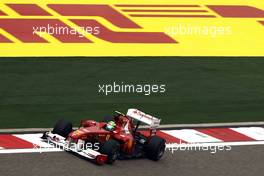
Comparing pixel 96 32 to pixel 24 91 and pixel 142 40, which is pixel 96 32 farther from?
pixel 24 91

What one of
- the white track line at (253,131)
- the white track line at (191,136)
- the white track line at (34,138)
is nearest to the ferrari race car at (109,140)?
the white track line at (34,138)

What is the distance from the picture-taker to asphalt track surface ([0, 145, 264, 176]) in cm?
1428

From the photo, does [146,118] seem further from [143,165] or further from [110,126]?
[143,165]

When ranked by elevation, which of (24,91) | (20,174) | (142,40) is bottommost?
(20,174)

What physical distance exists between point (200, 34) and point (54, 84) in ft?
12.7

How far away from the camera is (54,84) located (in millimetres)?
18750

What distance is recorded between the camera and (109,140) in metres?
15.0

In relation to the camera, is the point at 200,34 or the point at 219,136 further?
the point at 200,34

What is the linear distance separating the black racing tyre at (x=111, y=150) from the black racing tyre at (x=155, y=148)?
2.31 feet

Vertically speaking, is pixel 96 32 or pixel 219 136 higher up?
pixel 96 32

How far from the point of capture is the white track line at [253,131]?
17.5 meters

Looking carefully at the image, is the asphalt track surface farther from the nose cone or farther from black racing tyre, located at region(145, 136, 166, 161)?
the nose cone

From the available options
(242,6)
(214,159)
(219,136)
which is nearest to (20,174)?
(214,159)

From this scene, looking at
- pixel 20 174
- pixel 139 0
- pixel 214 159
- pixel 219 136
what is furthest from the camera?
pixel 139 0
